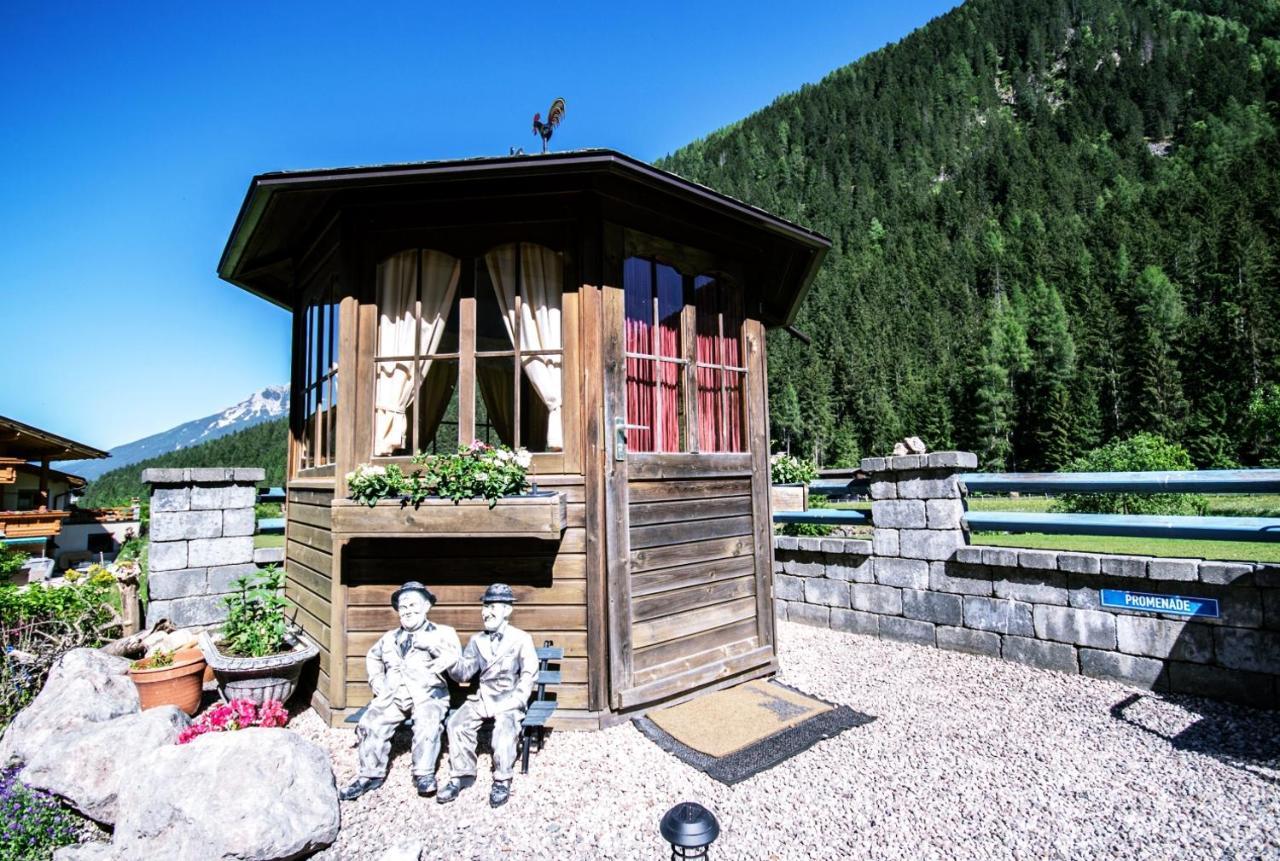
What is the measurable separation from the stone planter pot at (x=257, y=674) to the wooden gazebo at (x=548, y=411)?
251mm

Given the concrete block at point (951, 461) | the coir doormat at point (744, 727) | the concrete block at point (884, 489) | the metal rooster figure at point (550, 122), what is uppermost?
the metal rooster figure at point (550, 122)

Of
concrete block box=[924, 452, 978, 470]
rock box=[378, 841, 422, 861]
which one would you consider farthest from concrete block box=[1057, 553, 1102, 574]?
rock box=[378, 841, 422, 861]

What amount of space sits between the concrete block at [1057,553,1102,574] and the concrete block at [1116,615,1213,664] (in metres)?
0.43

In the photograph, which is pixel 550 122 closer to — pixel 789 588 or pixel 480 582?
pixel 480 582

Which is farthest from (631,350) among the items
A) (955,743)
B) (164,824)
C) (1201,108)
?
(1201,108)

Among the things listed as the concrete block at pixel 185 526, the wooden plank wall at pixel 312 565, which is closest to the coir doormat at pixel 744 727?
the wooden plank wall at pixel 312 565

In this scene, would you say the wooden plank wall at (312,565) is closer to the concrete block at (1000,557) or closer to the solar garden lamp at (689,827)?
the solar garden lamp at (689,827)

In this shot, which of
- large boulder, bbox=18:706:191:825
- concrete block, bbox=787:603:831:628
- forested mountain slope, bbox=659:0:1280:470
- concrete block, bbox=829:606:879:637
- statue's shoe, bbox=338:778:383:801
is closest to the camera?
large boulder, bbox=18:706:191:825

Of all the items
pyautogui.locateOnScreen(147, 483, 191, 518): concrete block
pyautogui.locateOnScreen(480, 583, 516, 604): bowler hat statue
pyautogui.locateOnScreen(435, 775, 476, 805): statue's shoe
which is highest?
pyautogui.locateOnScreen(147, 483, 191, 518): concrete block

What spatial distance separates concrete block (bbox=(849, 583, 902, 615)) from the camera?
6504 mm

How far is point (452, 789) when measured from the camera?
356cm

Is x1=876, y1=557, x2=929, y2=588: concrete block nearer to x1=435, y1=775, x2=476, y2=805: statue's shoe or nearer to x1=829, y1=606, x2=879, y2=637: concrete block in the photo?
x1=829, y1=606, x2=879, y2=637: concrete block

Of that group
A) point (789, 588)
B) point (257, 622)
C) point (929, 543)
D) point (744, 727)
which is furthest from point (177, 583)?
point (929, 543)

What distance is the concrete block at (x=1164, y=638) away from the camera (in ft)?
15.3
